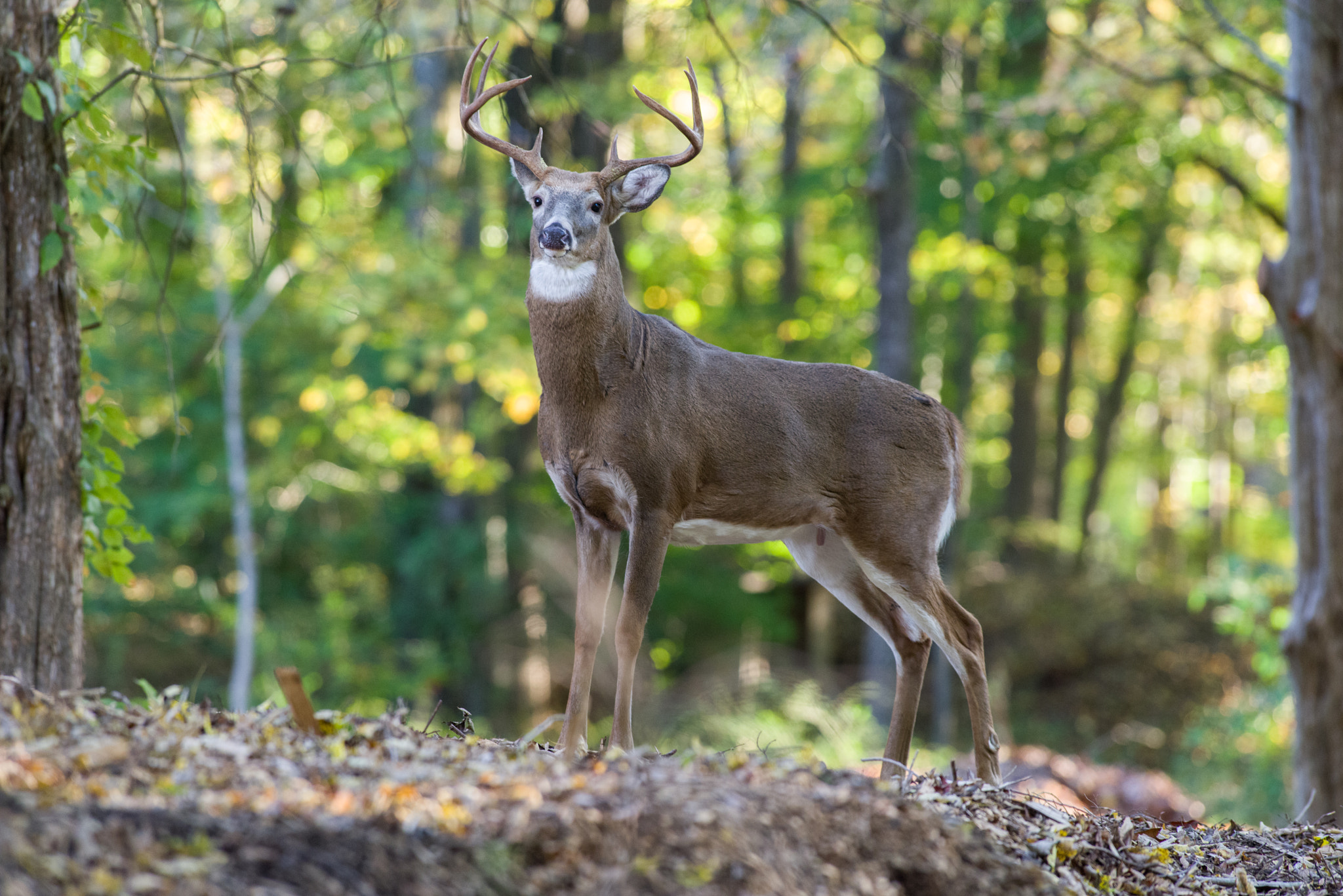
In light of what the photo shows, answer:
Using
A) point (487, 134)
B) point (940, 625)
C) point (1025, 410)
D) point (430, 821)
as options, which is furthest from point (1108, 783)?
point (430, 821)

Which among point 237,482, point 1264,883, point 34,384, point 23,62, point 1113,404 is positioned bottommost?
point 237,482

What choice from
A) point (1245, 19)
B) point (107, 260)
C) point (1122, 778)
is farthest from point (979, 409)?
point (107, 260)

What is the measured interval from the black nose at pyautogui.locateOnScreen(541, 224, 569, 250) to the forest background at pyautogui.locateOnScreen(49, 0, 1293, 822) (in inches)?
128

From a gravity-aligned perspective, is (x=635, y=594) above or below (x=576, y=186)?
below

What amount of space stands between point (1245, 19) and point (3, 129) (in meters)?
10.7

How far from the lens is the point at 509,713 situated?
1399cm

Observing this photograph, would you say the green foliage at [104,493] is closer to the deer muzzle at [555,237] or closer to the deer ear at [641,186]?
the deer muzzle at [555,237]

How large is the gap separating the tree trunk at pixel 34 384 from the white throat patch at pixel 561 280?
1728 millimetres

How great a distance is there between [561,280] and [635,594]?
1176mm

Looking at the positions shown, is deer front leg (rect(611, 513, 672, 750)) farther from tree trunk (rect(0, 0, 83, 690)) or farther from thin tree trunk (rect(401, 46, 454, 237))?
thin tree trunk (rect(401, 46, 454, 237))

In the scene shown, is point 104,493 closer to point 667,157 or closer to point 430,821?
point 667,157

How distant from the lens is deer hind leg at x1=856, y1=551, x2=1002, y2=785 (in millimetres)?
4992

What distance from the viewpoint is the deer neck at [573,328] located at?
447 cm

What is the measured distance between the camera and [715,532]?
4.88 meters
